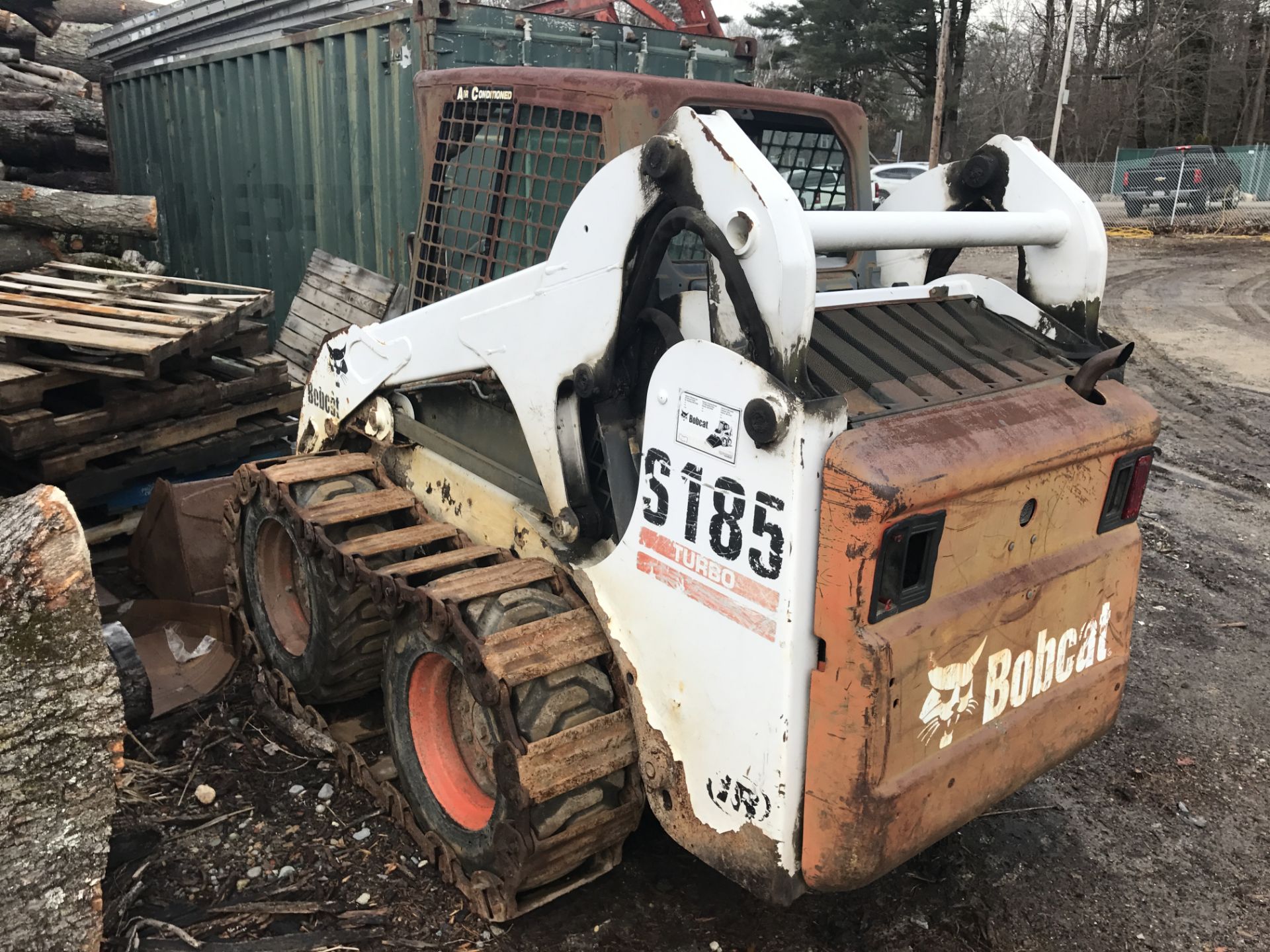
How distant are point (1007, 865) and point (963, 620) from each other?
1.30 metres

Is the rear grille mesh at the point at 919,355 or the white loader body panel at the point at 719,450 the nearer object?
the white loader body panel at the point at 719,450

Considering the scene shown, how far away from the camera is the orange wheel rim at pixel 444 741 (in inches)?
120

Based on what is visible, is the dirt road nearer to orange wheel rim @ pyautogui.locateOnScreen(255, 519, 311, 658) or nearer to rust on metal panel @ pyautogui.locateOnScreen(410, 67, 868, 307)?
orange wheel rim @ pyautogui.locateOnScreen(255, 519, 311, 658)

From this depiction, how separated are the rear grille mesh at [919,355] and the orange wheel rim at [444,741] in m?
1.44

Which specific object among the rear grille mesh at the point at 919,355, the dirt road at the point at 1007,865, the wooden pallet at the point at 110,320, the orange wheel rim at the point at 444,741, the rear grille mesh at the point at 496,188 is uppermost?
the rear grille mesh at the point at 496,188

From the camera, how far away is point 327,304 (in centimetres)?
657

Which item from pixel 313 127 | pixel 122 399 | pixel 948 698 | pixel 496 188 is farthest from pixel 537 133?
pixel 313 127

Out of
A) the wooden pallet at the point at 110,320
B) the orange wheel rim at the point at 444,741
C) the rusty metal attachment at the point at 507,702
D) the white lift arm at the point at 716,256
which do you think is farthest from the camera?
the wooden pallet at the point at 110,320

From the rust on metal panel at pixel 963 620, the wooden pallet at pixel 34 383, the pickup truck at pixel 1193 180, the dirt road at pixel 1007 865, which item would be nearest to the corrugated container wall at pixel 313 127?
the wooden pallet at pixel 34 383

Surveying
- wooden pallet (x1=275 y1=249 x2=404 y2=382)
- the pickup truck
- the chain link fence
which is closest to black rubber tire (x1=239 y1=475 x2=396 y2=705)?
wooden pallet (x1=275 y1=249 x2=404 y2=382)

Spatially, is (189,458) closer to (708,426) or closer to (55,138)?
(708,426)

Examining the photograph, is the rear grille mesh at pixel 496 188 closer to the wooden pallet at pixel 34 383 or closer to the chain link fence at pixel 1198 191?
the wooden pallet at pixel 34 383

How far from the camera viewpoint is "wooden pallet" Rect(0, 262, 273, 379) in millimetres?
4535

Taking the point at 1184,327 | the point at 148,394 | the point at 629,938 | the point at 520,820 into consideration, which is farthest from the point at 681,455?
the point at 1184,327
